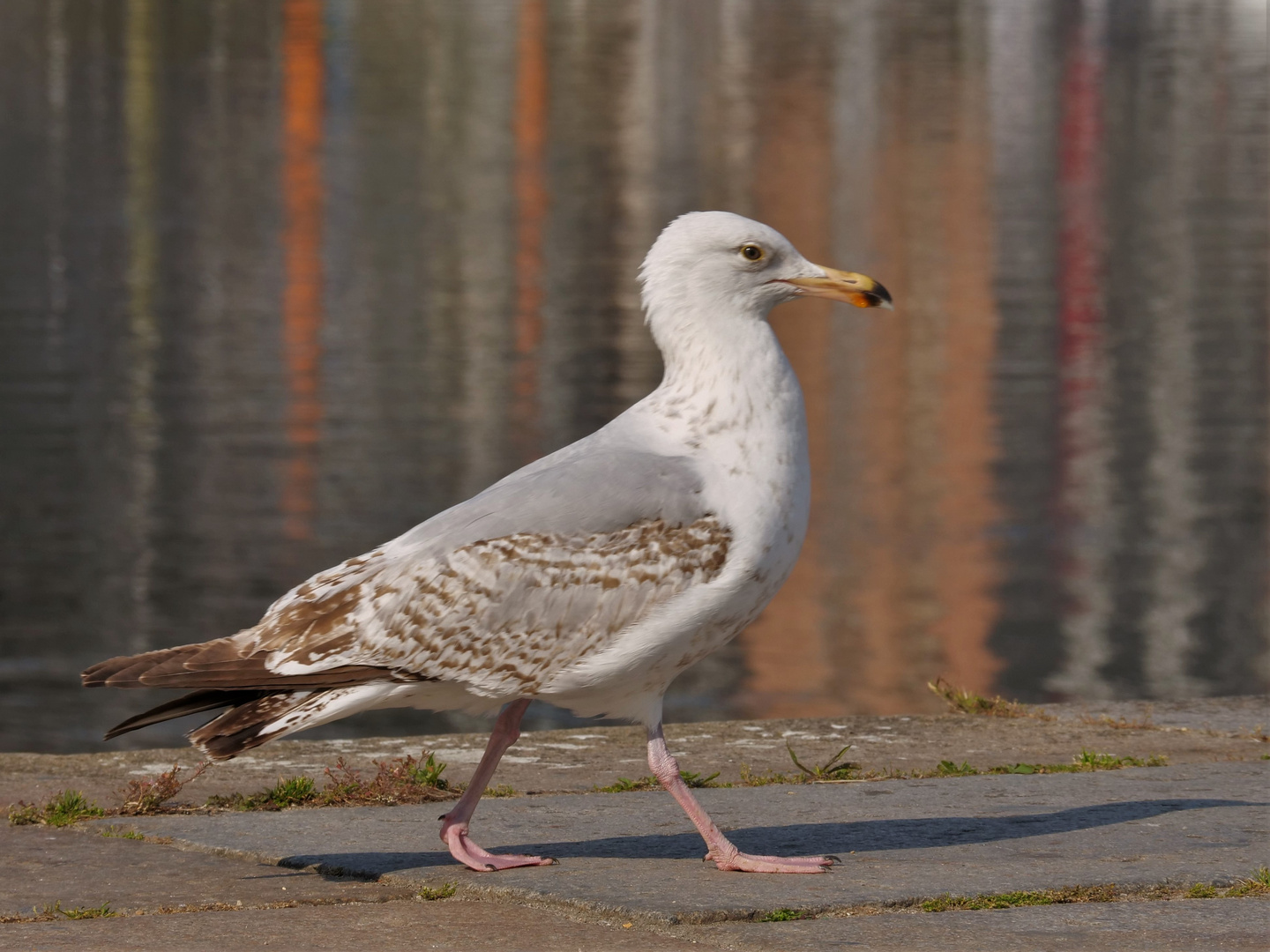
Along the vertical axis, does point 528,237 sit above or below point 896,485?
above

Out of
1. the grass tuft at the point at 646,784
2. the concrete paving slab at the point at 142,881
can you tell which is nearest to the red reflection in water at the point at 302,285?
the grass tuft at the point at 646,784

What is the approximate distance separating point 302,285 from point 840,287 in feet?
88.1

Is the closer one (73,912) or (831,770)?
(73,912)

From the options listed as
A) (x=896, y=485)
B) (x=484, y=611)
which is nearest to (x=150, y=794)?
(x=484, y=611)

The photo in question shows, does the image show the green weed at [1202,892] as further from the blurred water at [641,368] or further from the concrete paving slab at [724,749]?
the blurred water at [641,368]

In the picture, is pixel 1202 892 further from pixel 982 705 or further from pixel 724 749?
pixel 982 705

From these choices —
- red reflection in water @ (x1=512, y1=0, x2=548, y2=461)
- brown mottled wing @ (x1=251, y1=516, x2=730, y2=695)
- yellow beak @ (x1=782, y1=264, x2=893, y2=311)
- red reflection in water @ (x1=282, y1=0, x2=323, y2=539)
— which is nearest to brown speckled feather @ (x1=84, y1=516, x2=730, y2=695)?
brown mottled wing @ (x1=251, y1=516, x2=730, y2=695)

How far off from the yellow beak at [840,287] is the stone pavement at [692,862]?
1.73 m

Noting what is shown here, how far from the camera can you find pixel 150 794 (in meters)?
7.41

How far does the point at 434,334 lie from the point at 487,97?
48562 mm

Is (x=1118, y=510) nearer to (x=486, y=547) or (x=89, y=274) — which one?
(x=486, y=547)

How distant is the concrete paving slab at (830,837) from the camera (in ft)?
20.4

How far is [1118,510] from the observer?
1994 centimetres

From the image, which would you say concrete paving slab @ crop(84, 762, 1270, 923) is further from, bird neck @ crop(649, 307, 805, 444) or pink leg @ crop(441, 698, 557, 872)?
bird neck @ crop(649, 307, 805, 444)
